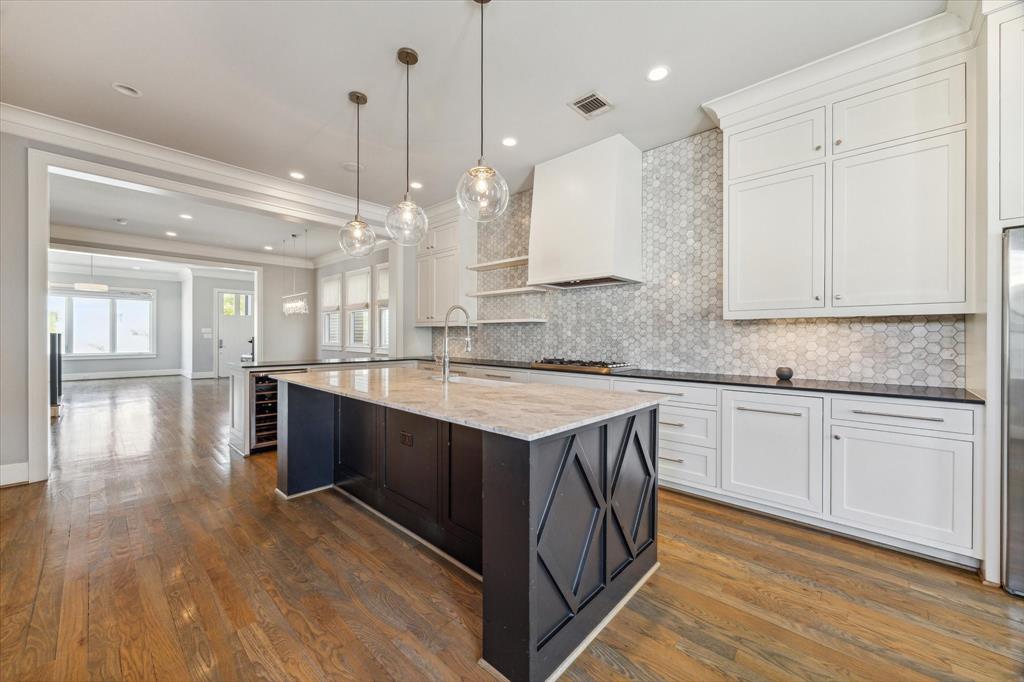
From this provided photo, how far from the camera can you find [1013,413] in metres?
1.79

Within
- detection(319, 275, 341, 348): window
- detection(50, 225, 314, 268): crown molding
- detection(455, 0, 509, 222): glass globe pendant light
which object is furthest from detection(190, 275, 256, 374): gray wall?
detection(455, 0, 509, 222): glass globe pendant light

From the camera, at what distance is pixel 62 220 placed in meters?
5.99

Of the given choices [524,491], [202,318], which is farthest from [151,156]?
[202,318]

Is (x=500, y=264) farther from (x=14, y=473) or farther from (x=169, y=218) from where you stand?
(x=169, y=218)

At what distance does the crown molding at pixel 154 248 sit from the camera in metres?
6.29

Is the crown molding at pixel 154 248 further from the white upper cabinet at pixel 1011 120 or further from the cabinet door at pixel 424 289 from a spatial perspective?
the white upper cabinet at pixel 1011 120

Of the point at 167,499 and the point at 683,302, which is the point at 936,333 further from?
the point at 167,499

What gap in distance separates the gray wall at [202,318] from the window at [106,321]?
1378 millimetres

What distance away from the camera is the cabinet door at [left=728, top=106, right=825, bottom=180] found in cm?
256

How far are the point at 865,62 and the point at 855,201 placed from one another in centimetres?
80

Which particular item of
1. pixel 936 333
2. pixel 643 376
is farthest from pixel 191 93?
pixel 936 333

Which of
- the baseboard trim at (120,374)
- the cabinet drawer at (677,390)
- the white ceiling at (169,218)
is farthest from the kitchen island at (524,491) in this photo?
the baseboard trim at (120,374)

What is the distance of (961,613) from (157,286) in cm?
1430

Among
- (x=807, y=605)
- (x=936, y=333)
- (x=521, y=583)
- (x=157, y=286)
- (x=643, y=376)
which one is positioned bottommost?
(x=807, y=605)
